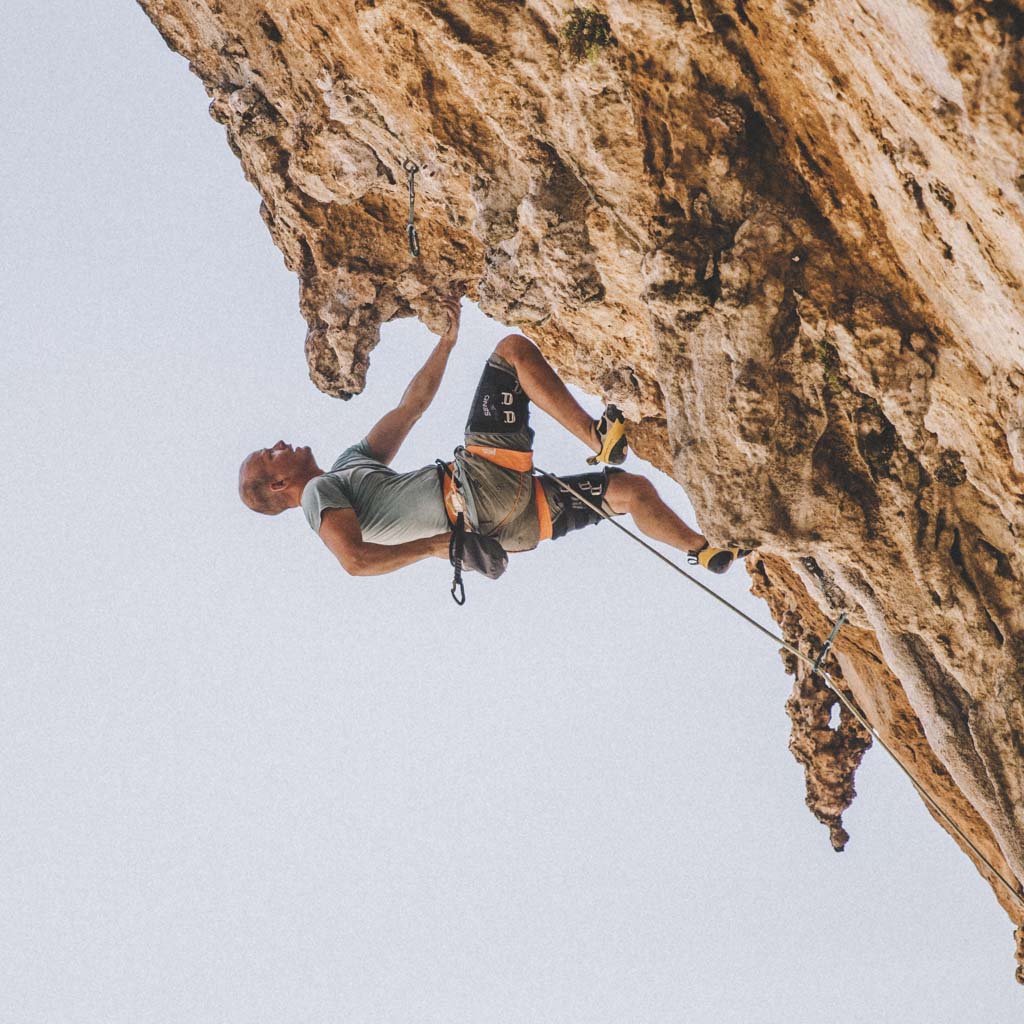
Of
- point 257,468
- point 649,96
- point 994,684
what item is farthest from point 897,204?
point 257,468

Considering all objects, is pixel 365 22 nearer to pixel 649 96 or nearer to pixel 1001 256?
pixel 649 96

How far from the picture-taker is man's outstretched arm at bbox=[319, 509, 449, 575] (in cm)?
676

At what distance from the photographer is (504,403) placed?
691cm

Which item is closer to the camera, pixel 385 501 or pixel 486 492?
pixel 486 492

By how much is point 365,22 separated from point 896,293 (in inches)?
148

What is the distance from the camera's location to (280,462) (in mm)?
7488

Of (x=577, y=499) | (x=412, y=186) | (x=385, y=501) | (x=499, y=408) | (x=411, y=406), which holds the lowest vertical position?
(x=385, y=501)

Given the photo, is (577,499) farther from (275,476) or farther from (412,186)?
(412,186)

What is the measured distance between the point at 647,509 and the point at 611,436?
89cm

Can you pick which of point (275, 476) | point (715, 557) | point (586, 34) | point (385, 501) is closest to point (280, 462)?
point (275, 476)

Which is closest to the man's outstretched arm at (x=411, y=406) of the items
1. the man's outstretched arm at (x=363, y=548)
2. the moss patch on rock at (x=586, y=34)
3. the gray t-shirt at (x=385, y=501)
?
the gray t-shirt at (x=385, y=501)

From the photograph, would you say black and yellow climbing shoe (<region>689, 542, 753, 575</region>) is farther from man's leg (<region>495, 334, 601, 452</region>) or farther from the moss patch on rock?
the moss patch on rock

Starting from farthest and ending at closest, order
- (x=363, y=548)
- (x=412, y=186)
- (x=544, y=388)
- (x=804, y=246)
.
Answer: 1. (x=412, y=186)
2. (x=363, y=548)
3. (x=544, y=388)
4. (x=804, y=246)

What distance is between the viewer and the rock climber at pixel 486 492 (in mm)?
6676
